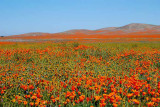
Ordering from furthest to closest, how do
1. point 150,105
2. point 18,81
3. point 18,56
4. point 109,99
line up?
point 18,56 < point 18,81 < point 109,99 < point 150,105

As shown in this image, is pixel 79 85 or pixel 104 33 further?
pixel 104 33

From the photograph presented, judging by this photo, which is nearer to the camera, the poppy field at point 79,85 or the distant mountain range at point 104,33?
the poppy field at point 79,85

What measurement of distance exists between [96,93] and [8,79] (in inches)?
92.6

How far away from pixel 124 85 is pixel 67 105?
137 cm

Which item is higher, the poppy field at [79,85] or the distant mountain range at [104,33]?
the distant mountain range at [104,33]

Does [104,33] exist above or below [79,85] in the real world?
above

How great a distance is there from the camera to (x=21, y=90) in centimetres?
376

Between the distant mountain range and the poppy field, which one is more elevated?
the distant mountain range

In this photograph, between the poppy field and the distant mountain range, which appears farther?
the distant mountain range

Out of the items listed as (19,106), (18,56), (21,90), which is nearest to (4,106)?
(19,106)

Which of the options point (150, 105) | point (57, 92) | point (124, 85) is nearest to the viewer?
point (150, 105)

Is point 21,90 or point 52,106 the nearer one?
point 52,106

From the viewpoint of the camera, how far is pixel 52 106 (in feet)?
9.30

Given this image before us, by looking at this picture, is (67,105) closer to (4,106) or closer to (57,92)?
(57,92)
